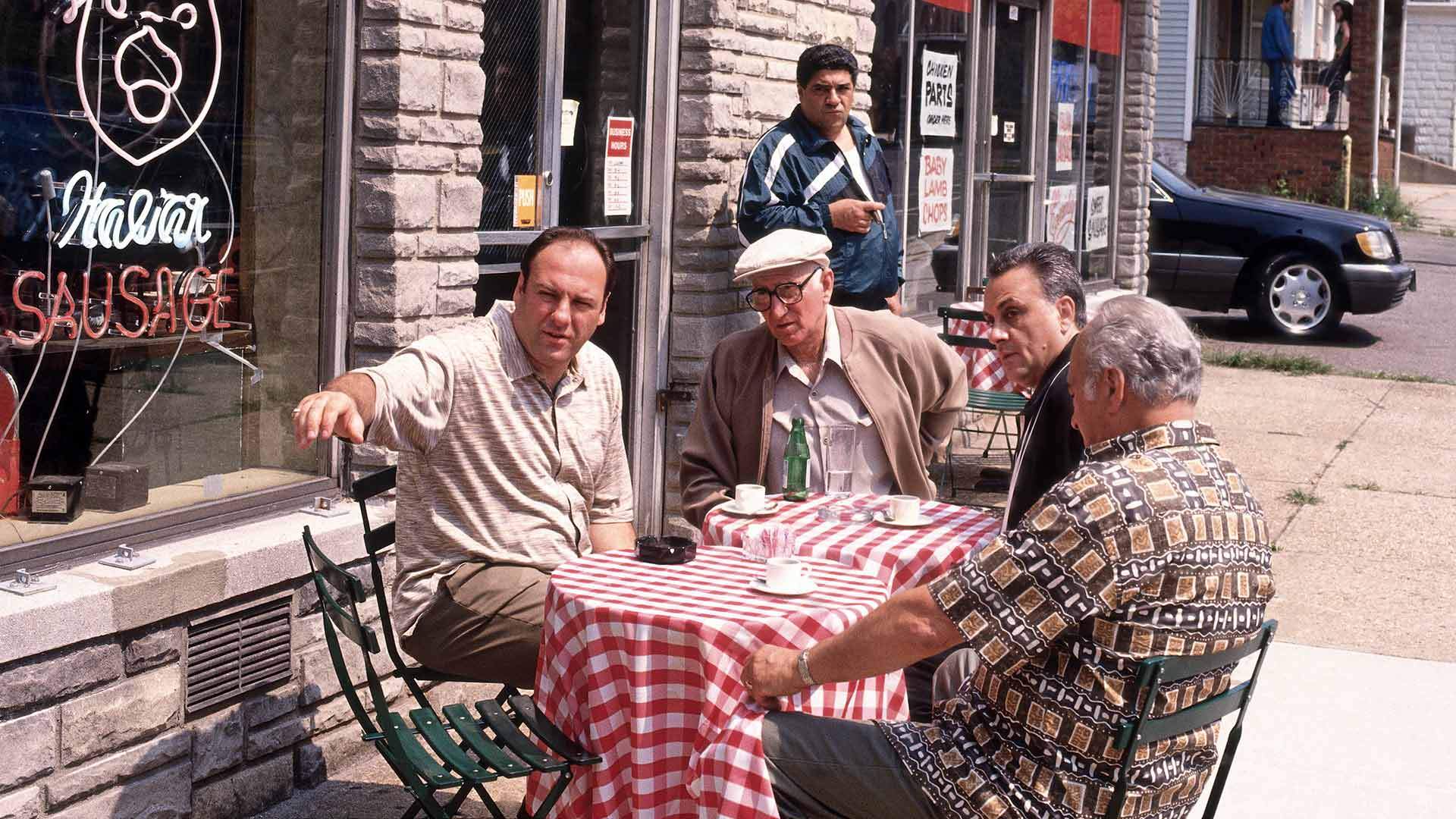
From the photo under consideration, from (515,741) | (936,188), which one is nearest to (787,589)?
(515,741)

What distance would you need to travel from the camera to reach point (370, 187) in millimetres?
5211

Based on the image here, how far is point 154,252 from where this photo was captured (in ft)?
15.5

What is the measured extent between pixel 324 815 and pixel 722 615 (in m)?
1.81

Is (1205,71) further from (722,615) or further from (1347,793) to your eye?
(722,615)

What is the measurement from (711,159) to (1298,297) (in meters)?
10.9

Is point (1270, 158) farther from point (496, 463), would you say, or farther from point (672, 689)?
point (672, 689)

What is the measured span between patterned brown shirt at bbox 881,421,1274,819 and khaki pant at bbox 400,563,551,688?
1.36 m

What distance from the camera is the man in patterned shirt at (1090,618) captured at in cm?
308

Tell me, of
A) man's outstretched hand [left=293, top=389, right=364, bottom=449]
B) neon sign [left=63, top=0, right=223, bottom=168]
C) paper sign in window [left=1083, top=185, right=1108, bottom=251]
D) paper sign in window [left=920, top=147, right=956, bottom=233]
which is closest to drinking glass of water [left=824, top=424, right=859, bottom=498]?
man's outstretched hand [left=293, top=389, right=364, bottom=449]

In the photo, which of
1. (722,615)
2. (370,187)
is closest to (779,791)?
(722,615)

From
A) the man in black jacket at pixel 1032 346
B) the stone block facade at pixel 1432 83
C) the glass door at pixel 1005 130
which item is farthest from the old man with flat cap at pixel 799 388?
the stone block facade at pixel 1432 83

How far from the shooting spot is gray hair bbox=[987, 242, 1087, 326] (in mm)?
4785

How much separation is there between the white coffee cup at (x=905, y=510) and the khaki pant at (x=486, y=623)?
964 mm

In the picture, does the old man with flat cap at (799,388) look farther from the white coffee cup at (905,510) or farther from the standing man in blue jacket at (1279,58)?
the standing man in blue jacket at (1279,58)
